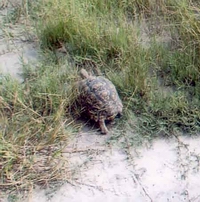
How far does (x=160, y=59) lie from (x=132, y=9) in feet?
2.33

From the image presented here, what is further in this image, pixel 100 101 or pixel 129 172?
pixel 100 101

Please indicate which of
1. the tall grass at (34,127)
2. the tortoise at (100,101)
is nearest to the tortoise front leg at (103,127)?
the tortoise at (100,101)

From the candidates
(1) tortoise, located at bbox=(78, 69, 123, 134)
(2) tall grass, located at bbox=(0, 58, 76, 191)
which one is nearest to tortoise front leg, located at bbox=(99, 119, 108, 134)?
(1) tortoise, located at bbox=(78, 69, 123, 134)

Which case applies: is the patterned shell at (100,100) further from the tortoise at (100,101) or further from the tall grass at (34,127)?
the tall grass at (34,127)

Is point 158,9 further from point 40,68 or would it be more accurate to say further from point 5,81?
point 5,81

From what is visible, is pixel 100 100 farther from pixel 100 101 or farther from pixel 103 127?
pixel 103 127

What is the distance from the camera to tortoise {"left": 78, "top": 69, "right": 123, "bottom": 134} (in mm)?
3826

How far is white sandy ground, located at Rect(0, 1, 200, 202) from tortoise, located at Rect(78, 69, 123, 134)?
5.2 inches

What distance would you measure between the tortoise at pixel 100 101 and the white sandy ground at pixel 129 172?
132mm

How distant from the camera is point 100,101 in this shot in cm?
384

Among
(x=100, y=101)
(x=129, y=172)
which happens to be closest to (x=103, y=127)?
(x=100, y=101)

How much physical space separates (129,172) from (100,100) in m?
0.58

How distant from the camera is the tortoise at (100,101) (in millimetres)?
3826

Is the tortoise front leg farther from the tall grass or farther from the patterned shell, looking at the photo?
the tall grass
